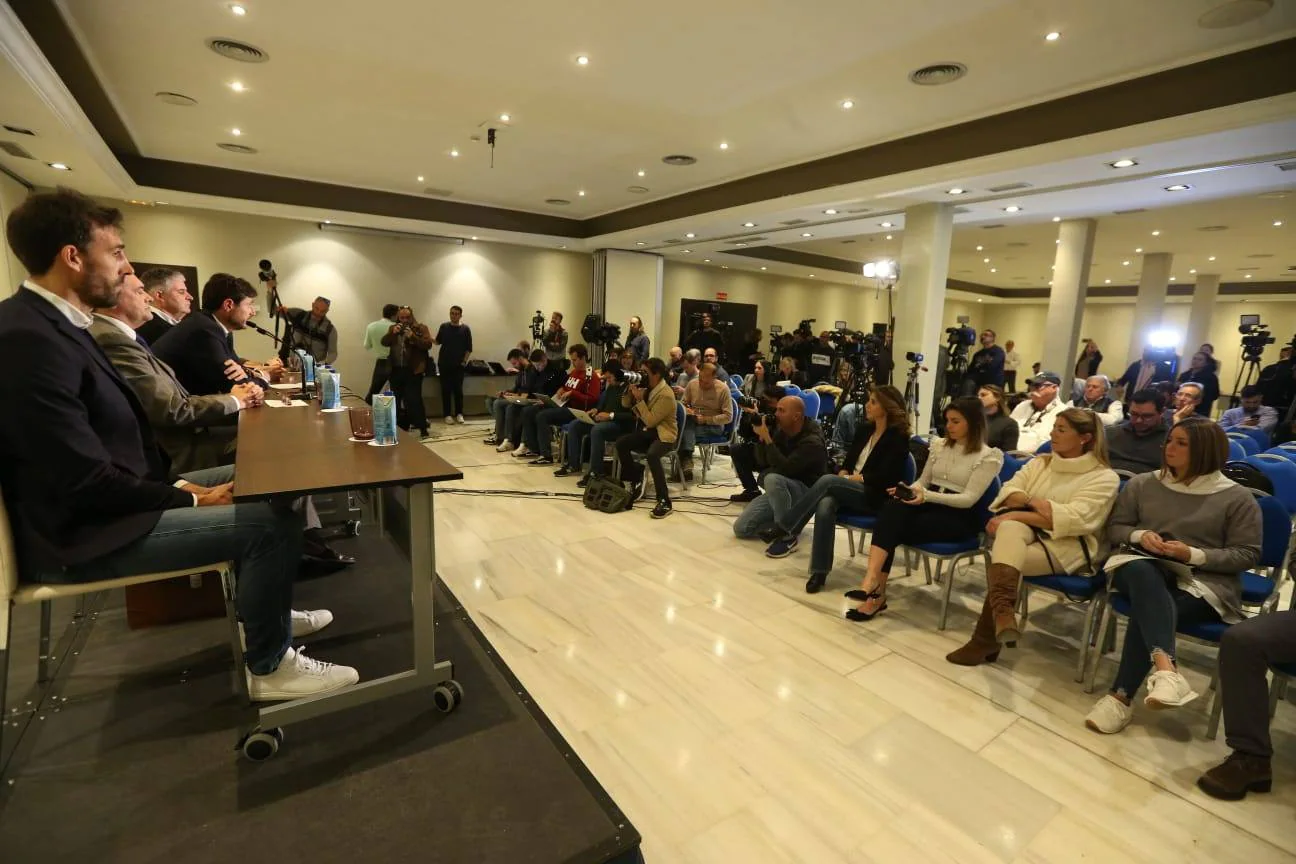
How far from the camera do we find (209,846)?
143cm

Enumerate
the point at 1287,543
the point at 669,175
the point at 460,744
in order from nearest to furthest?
the point at 460,744 → the point at 1287,543 → the point at 669,175

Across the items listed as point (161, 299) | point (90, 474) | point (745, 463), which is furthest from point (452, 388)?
point (90, 474)

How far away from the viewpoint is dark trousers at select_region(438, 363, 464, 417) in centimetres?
870

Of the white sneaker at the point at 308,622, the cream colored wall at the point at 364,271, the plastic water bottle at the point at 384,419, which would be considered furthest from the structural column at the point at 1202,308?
the white sneaker at the point at 308,622

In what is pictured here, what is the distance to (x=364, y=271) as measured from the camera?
8930 mm

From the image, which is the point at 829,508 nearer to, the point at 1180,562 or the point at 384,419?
the point at 1180,562

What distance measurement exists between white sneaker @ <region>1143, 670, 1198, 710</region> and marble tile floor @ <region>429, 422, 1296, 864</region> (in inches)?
7.8

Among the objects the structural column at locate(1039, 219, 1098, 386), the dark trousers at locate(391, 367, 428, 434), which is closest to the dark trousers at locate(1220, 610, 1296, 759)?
the structural column at locate(1039, 219, 1098, 386)

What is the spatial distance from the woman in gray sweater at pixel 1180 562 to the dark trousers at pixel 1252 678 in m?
0.13

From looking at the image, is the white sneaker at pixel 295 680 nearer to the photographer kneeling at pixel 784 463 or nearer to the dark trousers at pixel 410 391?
the photographer kneeling at pixel 784 463

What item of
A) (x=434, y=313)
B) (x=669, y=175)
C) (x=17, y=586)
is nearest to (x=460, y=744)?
(x=17, y=586)

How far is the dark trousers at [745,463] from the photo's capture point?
4.74m

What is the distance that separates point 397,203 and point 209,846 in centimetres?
816

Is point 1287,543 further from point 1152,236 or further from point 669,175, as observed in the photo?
point 1152,236
